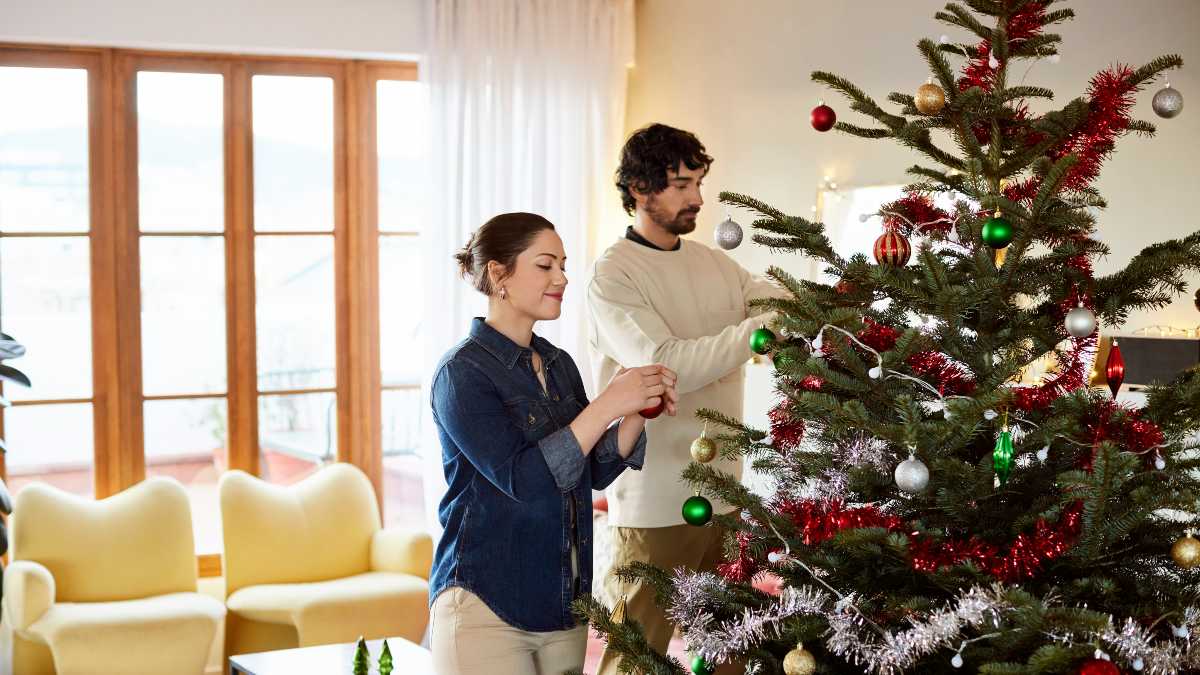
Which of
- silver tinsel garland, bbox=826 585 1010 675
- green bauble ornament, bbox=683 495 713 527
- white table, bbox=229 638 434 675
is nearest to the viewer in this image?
silver tinsel garland, bbox=826 585 1010 675

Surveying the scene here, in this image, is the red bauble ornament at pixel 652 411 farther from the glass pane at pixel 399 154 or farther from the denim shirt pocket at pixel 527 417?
the glass pane at pixel 399 154

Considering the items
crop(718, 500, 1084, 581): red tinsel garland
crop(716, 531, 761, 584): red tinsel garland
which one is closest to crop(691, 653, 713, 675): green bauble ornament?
crop(716, 531, 761, 584): red tinsel garland

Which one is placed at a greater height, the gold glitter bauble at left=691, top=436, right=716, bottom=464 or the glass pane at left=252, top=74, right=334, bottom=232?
the glass pane at left=252, top=74, right=334, bottom=232

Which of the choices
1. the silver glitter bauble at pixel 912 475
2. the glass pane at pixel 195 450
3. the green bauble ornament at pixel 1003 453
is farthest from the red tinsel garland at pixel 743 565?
the glass pane at pixel 195 450

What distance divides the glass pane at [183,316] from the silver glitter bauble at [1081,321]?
3.69m

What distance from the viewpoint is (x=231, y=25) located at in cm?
445

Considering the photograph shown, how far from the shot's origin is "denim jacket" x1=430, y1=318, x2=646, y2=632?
1.98 m

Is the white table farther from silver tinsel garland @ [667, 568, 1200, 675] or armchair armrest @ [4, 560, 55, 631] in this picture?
silver tinsel garland @ [667, 568, 1200, 675]

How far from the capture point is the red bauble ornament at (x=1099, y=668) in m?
1.43

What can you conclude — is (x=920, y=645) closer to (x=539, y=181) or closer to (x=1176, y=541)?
(x=1176, y=541)

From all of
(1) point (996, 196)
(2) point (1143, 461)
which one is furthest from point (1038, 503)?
(1) point (996, 196)

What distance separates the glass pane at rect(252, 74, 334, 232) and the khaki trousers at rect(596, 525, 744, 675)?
260 centimetres

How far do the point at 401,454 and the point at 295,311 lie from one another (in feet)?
2.42

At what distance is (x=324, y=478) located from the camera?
4.56 m
